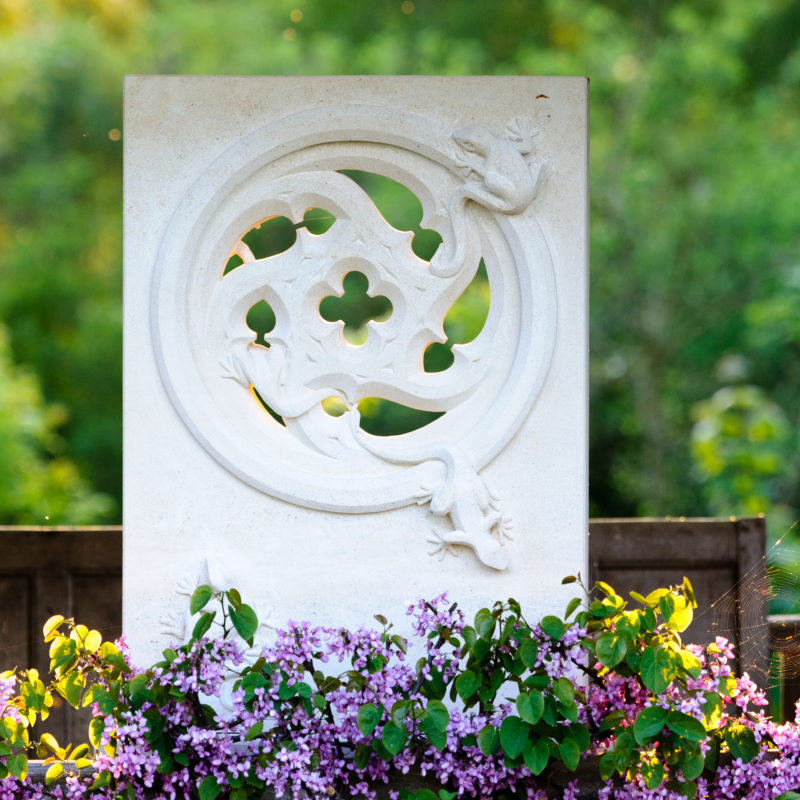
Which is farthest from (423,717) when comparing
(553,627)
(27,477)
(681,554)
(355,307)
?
(355,307)

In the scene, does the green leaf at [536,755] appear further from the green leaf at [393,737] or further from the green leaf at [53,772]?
the green leaf at [53,772]

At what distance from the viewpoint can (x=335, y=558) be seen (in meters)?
1.85

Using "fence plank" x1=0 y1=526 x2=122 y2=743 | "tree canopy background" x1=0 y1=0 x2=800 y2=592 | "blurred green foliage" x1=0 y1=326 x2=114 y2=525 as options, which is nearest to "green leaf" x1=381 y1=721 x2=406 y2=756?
"fence plank" x1=0 y1=526 x2=122 y2=743

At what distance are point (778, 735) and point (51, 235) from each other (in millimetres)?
6834

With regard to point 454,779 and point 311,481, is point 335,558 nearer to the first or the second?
point 311,481

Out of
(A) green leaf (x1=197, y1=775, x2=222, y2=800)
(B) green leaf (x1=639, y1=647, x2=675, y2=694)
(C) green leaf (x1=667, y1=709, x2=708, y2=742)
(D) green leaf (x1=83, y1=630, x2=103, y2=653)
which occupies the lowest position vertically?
(A) green leaf (x1=197, y1=775, x2=222, y2=800)

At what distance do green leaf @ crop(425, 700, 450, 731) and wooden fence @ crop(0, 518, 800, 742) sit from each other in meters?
1.58

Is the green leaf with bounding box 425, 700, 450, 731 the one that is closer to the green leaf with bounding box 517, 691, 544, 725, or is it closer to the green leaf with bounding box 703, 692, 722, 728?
the green leaf with bounding box 517, 691, 544, 725

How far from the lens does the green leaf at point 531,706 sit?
5.12ft

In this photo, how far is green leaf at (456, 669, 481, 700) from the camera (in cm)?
163

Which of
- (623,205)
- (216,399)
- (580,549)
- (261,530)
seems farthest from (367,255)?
(623,205)

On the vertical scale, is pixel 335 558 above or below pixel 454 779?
above

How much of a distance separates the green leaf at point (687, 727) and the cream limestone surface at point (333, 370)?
0.34m

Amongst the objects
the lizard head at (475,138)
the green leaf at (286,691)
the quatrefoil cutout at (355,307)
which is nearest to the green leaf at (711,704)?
the green leaf at (286,691)
